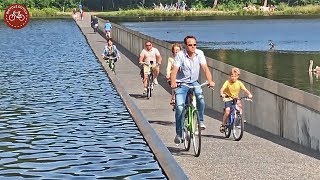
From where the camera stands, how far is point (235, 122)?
1581 centimetres

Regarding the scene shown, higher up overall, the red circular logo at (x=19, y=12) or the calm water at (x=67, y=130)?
the red circular logo at (x=19, y=12)

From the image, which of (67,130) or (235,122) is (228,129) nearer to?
(235,122)

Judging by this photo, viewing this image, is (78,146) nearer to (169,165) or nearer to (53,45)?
(169,165)

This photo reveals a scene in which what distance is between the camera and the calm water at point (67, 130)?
1428cm

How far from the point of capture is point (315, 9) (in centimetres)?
13950

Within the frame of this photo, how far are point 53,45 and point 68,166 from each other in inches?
1833

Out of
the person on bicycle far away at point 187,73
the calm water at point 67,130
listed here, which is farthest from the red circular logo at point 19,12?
the person on bicycle far away at point 187,73

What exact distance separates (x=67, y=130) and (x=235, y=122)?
5.02m

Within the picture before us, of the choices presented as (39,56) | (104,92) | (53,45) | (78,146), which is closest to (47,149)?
(78,146)

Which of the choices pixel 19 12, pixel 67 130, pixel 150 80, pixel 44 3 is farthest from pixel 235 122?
pixel 44 3

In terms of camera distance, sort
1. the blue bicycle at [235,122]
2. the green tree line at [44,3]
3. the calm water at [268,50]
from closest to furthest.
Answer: the blue bicycle at [235,122]
the calm water at [268,50]
the green tree line at [44,3]

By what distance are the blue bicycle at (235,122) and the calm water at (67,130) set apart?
173 centimetres

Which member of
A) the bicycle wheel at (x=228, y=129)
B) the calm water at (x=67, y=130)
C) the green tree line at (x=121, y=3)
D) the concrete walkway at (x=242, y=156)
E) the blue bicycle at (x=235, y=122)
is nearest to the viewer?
the concrete walkway at (x=242, y=156)

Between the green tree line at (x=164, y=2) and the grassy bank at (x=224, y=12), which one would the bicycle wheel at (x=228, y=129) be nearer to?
the grassy bank at (x=224, y=12)
